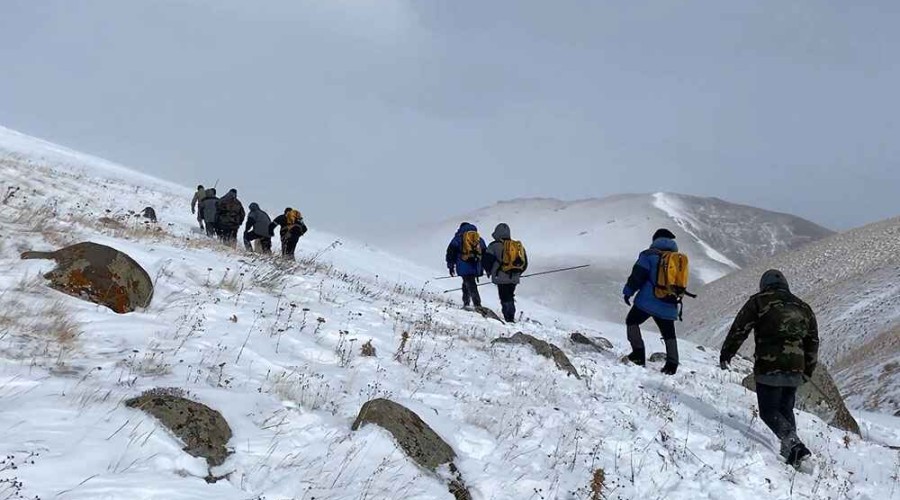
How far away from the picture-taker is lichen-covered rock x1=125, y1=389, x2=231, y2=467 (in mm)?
4277

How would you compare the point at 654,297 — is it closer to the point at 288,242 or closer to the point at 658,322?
the point at 658,322

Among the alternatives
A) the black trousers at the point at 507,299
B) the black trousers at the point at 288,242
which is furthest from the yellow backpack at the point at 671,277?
the black trousers at the point at 288,242

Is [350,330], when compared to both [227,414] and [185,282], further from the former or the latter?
[227,414]

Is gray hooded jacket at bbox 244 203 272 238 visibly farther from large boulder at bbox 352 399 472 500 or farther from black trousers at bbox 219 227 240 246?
large boulder at bbox 352 399 472 500

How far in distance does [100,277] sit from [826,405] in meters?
10.7

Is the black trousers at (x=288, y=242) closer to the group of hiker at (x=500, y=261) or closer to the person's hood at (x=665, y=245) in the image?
the group of hiker at (x=500, y=261)

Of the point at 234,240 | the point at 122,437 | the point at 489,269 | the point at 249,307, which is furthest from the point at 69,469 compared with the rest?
the point at 234,240

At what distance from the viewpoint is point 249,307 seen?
27.8 ft

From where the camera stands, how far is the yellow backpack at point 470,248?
50.5 ft

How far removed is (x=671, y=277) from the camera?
1012 cm

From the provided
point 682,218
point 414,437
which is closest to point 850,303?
point 414,437

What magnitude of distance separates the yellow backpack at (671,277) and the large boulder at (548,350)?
1973 mm

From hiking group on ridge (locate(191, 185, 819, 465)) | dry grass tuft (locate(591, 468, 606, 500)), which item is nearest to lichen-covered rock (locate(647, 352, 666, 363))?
hiking group on ridge (locate(191, 185, 819, 465))

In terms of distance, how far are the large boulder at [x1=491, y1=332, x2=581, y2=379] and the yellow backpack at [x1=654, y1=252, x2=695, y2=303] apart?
1973 millimetres
